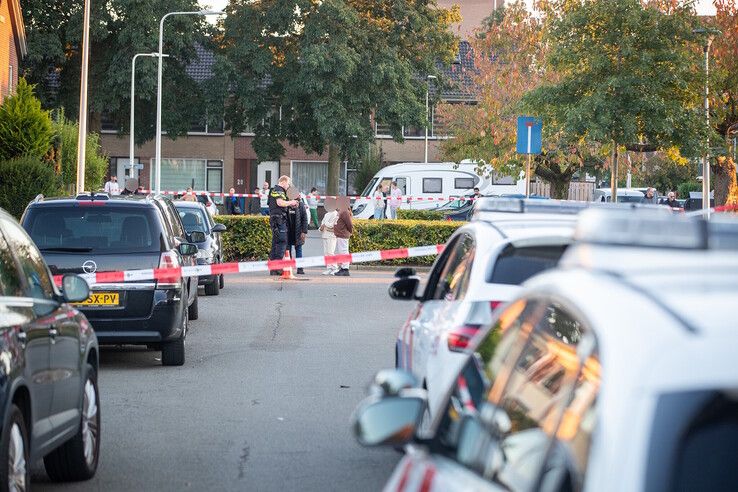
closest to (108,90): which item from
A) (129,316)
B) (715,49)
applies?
(715,49)

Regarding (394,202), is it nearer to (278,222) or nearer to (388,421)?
(278,222)

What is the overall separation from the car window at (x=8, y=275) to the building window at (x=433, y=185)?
163 ft

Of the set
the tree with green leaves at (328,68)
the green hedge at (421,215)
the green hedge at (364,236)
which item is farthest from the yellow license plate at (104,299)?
the tree with green leaves at (328,68)

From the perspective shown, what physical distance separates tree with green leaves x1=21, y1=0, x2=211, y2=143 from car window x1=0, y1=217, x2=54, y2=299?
5262 cm

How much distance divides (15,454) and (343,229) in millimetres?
21619

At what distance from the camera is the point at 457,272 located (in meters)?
8.28

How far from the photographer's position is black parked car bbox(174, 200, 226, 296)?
22688 millimetres

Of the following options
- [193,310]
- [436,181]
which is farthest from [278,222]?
[436,181]

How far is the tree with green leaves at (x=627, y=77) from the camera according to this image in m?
28.7

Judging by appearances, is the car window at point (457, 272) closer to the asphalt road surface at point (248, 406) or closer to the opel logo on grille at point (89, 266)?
the asphalt road surface at point (248, 406)

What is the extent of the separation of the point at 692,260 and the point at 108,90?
59436mm

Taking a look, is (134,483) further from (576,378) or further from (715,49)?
(715,49)

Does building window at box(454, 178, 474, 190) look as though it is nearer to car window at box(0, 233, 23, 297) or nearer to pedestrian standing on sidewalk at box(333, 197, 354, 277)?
pedestrian standing on sidewalk at box(333, 197, 354, 277)

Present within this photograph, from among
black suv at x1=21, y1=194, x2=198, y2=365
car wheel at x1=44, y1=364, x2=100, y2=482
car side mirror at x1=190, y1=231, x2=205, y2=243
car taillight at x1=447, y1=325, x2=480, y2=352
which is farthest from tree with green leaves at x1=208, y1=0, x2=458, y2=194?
car taillight at x1=447, y1=325, x2=480, y2=352
